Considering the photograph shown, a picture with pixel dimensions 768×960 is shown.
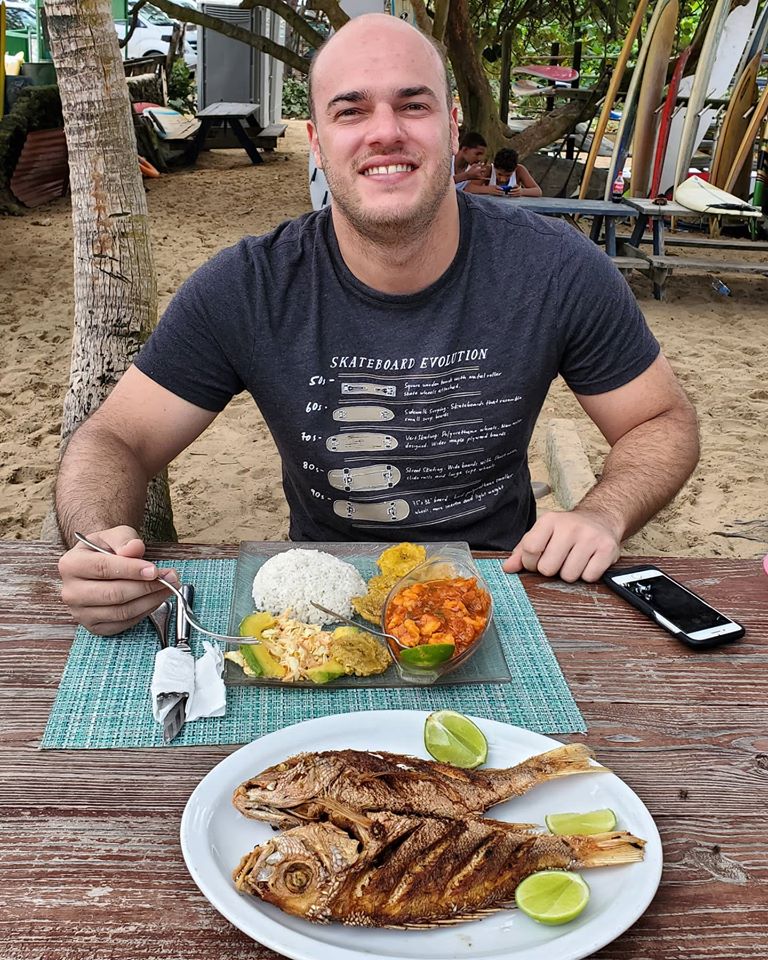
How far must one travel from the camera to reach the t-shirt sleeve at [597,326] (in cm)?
229

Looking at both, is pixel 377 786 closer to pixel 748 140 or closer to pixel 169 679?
pixel 169 679

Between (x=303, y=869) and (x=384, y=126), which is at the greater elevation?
(x=384, y=126)

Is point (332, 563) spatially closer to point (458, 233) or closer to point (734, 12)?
point (458, 233)

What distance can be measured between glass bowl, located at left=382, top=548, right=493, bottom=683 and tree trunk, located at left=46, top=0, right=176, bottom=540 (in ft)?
7.69

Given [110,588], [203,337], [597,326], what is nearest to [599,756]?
[110,588]

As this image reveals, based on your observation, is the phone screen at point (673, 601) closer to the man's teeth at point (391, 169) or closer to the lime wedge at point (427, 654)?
the lime wedge at point (427, 654)

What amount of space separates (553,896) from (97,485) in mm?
1303

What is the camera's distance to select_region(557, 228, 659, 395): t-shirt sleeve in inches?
90.0

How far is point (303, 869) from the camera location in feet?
3.25

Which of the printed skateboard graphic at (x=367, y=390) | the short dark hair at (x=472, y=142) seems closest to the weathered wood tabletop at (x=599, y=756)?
the printed skateboard graphic at (x=367, y=390)

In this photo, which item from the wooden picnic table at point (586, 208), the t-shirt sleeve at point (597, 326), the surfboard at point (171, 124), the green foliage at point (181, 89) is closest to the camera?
the t-shirt sleeve at point (597, 326)

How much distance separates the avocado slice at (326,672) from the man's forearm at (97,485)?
2.02 ft

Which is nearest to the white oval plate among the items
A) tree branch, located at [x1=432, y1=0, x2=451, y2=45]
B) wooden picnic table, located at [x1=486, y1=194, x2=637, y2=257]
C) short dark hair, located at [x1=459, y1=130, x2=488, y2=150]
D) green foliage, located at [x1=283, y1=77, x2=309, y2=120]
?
wooden picnic table, located at [x1=486, y1=194, x2=637, y2=257]

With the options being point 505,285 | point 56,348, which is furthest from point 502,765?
point 56,348
